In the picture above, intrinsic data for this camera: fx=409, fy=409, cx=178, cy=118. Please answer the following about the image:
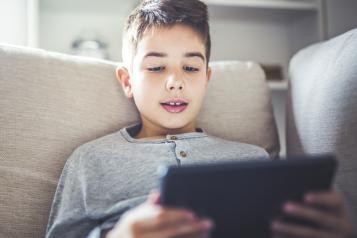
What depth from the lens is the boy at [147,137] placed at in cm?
86

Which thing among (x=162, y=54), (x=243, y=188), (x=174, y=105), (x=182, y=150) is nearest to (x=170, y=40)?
(x=162, y=54)

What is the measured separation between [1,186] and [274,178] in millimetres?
629

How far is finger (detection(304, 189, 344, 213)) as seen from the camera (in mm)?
565

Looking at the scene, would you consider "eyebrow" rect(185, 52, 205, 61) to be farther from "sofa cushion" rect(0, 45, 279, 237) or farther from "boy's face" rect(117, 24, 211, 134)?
"sofa cushion" rect(0, 45, 279, 237)

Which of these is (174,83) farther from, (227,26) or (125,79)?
(227,26)

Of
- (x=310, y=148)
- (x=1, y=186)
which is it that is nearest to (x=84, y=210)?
(x=1, y=186)

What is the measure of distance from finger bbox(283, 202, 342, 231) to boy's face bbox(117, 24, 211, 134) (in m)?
0.47

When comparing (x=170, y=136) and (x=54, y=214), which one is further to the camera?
(x=170, y=136)

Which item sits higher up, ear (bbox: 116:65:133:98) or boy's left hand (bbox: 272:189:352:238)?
ear (bbox: 116:65:133:98)

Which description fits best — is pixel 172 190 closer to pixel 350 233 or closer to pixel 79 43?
pixel 350 233

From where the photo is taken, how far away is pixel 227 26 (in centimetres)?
213

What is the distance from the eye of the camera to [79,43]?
5.90 feet

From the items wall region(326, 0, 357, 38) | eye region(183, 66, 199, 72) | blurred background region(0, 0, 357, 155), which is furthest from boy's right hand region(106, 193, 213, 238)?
wall region(326, 0, 357, 38)

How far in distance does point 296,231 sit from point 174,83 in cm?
48
